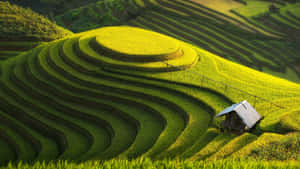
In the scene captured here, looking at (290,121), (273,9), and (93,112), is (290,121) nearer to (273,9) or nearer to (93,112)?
(93,112)

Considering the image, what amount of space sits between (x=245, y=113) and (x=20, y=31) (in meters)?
19.9

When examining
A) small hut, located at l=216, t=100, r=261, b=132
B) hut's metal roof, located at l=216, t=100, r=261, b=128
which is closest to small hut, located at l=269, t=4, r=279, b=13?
hut's metal roof, located at l=216, t=100, r=261, b=128

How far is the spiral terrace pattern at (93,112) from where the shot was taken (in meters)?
12.9

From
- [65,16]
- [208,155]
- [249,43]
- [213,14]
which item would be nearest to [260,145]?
[208,155]

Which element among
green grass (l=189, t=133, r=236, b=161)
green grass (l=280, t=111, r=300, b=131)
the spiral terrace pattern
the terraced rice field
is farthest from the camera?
the terraced rice field

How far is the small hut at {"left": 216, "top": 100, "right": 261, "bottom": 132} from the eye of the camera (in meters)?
11.7

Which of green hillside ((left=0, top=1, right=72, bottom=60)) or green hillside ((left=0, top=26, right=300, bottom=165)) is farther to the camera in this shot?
green hillside ((left=0, top=1, right=72, bottom=60))

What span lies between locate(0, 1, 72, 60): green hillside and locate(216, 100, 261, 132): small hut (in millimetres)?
17663

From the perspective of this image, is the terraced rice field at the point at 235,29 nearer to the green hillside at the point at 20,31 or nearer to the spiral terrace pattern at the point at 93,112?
the green hillside at the point at 20,31

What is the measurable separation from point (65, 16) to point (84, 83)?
104ft

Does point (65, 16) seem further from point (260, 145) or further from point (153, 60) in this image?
point (260, 145)

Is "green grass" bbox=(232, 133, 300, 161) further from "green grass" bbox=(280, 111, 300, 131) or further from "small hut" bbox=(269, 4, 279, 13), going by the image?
"small hut" bbox=(269, 4, 279, 13)

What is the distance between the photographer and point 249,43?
35.2m

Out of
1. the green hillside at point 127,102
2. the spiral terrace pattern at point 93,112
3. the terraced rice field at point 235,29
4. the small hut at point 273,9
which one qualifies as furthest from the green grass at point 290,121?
the small hut at point 273,9
